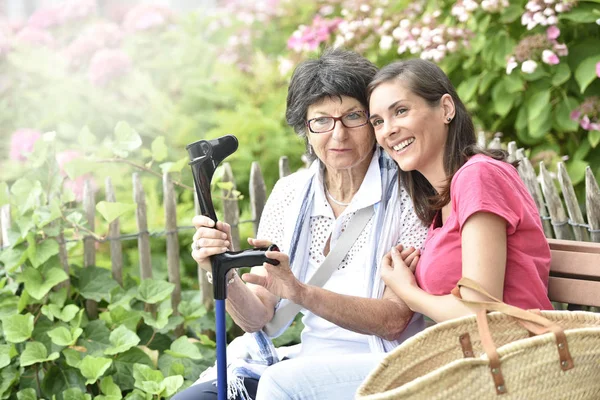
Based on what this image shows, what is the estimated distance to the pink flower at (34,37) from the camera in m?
4.70

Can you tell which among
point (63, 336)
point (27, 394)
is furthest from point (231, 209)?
point (27, 394)

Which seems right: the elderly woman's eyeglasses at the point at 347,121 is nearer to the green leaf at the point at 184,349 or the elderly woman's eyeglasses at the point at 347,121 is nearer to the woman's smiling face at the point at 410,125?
the woman's smiling face at the point at 410,125

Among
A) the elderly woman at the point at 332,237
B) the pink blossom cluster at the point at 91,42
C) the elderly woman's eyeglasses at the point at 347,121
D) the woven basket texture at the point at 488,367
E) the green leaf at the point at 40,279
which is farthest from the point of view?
the pink blossom cluster at the point at 91,42

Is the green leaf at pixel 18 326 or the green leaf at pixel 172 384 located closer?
the green leaf at pixel 172 384

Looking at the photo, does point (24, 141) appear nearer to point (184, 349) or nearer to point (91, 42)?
point (91, 42)

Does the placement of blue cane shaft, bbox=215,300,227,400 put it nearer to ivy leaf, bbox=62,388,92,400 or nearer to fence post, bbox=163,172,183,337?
ivy leaf, bbox=62,388,92,400

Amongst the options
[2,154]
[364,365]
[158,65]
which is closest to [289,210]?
[364,365]

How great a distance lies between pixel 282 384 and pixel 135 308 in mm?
1420

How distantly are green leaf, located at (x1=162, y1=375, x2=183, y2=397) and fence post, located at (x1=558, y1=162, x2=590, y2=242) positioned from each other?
4.87ft

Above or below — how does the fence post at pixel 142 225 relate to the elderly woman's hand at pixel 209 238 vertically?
below

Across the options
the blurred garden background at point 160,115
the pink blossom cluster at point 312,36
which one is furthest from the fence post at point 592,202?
the pink blossom cluster at point 312,36

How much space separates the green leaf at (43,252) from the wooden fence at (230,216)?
0.25ft

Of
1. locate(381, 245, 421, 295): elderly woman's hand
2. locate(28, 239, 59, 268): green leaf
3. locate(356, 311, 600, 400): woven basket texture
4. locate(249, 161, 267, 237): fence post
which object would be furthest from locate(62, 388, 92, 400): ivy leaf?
locate(356, 311, 600, 400): woven basket texture

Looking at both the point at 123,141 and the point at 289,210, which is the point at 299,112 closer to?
the point at 289,210
